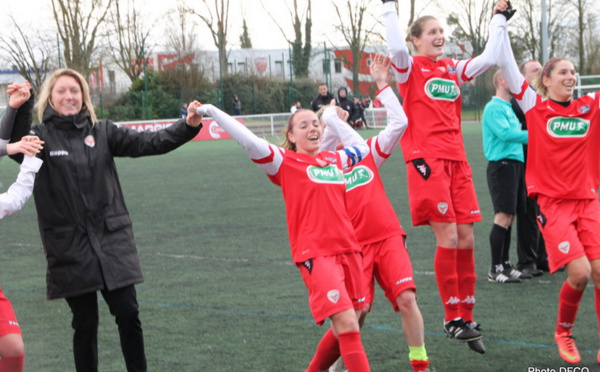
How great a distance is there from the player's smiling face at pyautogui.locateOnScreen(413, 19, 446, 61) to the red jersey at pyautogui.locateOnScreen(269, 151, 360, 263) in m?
1.44

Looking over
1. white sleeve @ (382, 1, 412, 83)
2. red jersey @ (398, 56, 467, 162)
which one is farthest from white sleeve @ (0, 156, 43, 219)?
red jersey @ (398, 56, 467, 162)

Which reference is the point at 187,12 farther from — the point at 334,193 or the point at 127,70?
the point at 334,193

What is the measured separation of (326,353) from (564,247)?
1624 millimetres

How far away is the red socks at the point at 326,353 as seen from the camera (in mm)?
4367

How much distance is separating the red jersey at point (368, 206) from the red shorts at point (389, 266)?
49 mm

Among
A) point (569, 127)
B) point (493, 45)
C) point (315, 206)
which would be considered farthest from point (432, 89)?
point (315, 206)

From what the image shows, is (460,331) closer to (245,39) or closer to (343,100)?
(343,100)

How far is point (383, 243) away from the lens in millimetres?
4555

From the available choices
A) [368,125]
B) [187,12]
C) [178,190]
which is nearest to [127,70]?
[187,12]

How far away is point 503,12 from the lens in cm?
524

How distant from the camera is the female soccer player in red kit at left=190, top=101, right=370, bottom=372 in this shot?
158 inches

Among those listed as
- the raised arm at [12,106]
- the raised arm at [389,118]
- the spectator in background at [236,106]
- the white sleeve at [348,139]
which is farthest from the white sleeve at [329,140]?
the spectator in background at [236,106]

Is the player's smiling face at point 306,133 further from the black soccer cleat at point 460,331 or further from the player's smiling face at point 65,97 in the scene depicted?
the black soccer cleat at point 460,331

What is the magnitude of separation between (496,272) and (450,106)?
2.30m
